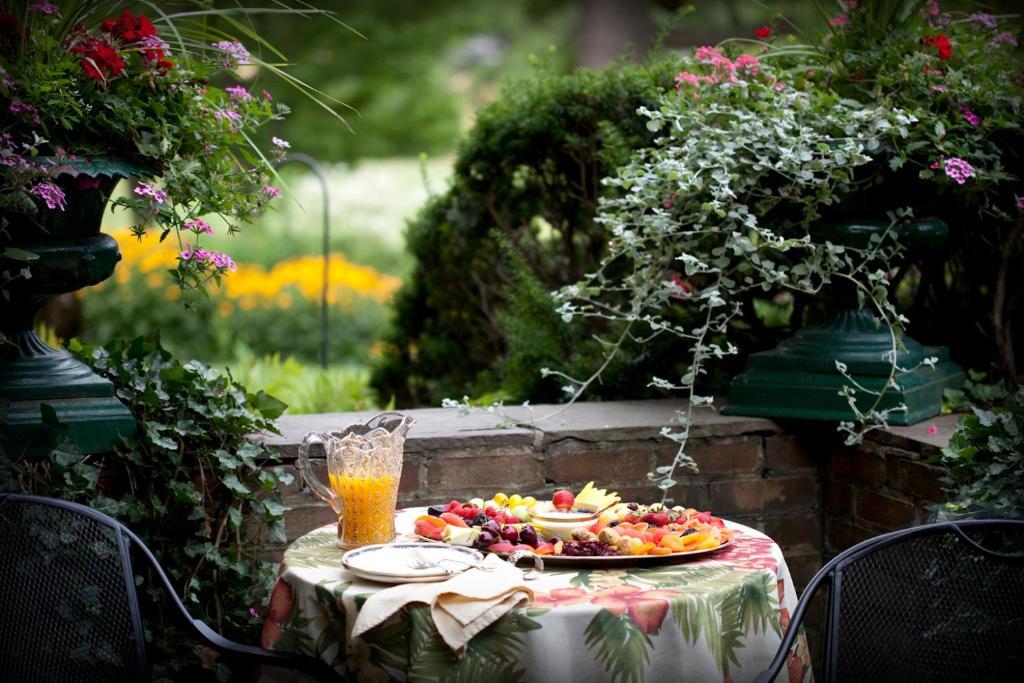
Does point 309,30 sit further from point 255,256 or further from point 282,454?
point 282,454

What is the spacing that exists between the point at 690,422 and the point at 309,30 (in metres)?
12.1

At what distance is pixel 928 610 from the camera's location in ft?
6.67

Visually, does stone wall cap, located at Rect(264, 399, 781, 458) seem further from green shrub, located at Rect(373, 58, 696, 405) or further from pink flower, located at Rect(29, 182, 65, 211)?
pink flower, located at Rect(29, 182, 65, 211)

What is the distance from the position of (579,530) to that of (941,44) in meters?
1.95

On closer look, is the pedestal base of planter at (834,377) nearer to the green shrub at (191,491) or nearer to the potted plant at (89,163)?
the green shrub at (191,491)

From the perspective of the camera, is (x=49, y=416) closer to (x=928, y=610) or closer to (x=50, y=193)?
(x=50, y=193)

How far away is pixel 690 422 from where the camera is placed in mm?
3217

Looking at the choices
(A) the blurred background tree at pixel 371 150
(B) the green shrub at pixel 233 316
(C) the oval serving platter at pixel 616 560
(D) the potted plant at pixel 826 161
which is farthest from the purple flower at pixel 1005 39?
(B) the green shrub at pixel 233 316

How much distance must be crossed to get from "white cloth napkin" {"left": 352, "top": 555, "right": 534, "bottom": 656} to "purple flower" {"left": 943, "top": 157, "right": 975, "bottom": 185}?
1.80 meters

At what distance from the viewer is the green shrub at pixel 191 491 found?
2.79m

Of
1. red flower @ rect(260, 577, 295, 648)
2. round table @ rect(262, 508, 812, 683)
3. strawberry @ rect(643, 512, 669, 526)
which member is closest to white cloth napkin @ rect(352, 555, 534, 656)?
round table @ rect(262, 508, 812, 683)

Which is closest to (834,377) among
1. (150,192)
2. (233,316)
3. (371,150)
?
(150,192)

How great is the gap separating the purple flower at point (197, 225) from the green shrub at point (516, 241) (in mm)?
1409

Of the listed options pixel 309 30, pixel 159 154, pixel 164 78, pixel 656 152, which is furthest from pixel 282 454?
pixel 309 30
